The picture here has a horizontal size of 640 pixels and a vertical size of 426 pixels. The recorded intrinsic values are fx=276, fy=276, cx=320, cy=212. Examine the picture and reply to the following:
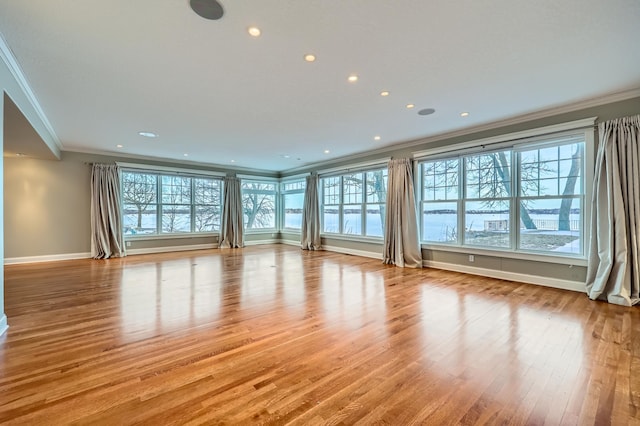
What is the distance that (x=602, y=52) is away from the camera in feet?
8.76

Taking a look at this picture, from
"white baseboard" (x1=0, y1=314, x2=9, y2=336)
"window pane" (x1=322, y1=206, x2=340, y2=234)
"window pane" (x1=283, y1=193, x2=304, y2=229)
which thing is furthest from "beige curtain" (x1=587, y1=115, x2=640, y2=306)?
"window pane" (x1=283, y1=193, x2=304, y2=229)

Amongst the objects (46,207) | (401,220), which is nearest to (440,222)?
(401,220)

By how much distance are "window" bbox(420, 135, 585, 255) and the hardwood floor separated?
0.92 meters

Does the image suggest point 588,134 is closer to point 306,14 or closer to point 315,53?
point 315,53

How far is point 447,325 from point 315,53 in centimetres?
304

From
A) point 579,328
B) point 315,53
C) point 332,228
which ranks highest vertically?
point 315,53

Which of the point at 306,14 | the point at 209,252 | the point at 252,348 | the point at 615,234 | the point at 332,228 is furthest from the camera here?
the point at 332,228

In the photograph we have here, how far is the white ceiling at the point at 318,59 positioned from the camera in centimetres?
213

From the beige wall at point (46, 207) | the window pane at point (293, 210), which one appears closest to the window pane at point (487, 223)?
the window pane at point (293, 210)

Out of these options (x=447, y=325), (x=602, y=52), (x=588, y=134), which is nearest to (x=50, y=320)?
(x=447, y=325)

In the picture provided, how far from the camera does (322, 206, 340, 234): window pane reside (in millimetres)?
8172

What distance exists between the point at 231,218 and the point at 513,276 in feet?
24.5

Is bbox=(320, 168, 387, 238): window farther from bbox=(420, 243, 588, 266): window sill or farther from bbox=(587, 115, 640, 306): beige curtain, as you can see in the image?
bbox=(587, 115, 640, 306): beige curtain

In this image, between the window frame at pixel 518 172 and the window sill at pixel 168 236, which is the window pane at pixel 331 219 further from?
the window sill at pixel 168 236
